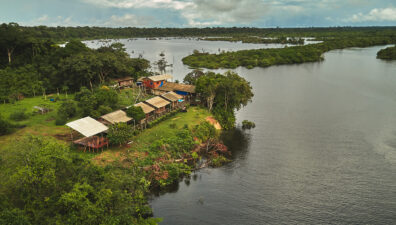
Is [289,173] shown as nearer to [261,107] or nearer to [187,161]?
[187,161]

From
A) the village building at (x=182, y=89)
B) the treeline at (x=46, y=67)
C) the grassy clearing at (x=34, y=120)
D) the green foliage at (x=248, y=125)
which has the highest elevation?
the treeline at (x=46, y=67)

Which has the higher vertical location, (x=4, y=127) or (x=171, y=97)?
(x=171, y=97)

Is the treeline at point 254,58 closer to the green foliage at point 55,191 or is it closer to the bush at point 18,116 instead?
the bush at point 18,116

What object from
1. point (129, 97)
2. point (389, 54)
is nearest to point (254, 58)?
point (389, 54)

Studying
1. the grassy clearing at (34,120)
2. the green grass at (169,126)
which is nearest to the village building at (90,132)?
the green grass at (169,126)

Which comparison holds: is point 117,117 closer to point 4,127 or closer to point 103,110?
point 103,110
